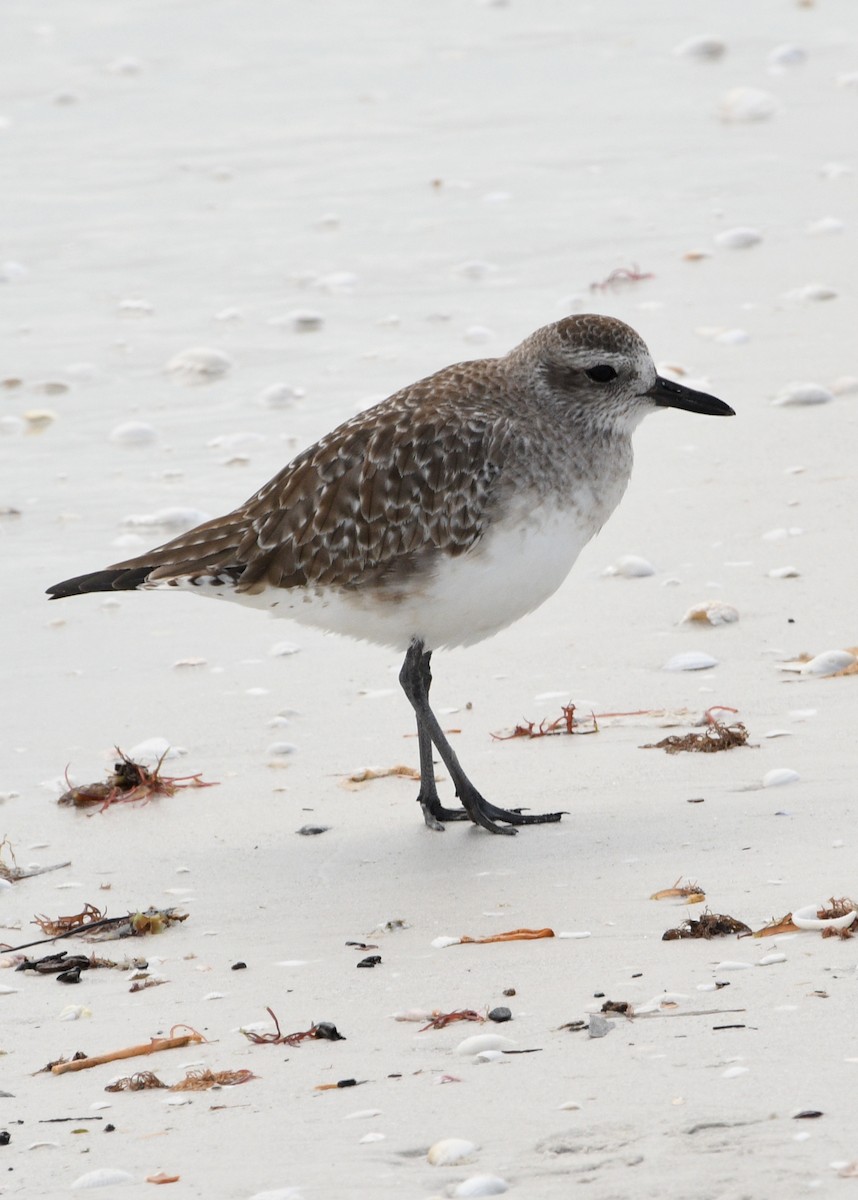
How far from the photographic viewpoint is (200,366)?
441 inches

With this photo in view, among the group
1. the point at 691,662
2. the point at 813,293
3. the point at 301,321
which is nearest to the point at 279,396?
the point at 301,321

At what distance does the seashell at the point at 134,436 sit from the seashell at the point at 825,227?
14.7 ft

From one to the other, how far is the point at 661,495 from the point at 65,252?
5.60 m

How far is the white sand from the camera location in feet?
14.8

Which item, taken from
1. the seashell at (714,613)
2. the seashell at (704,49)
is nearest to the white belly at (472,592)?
the seashell at (714,613)

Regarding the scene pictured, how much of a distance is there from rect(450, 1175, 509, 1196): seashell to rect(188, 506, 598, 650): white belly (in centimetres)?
290

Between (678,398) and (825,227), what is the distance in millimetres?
5564

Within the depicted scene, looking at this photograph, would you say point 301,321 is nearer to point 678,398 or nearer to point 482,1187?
point 678,398

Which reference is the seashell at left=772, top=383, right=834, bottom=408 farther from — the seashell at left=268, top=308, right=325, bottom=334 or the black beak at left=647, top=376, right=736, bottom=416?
the seashell at left=268, top=308, right=325, bottom=334

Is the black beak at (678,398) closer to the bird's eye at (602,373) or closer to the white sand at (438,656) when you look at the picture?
the bird's eye at (602,373)

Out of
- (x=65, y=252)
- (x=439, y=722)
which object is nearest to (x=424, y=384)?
(x=439, y=722)

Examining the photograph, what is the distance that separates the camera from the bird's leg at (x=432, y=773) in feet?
21.8

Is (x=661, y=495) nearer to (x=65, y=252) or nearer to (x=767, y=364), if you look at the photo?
(x=767, y=364)

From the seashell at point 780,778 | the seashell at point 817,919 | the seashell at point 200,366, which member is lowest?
the seashell at point 817,919
